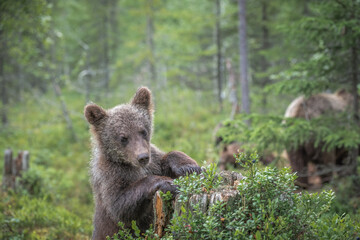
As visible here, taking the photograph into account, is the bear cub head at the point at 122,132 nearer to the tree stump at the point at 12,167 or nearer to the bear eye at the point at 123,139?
the bear eye at the point at 123,139

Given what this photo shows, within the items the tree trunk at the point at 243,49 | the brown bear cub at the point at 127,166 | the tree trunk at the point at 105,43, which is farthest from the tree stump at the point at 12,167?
the tree trunk at the point at 105,43

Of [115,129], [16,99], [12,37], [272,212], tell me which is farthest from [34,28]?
[16,99]

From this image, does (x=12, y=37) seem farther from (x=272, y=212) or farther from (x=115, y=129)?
(x=272, y=212)

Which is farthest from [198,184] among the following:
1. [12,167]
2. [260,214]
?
[12,167]

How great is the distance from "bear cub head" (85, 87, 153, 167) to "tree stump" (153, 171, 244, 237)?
0.77 metres

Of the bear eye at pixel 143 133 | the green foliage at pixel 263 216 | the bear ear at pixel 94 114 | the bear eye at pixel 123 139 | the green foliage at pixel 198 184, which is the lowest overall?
the green foliage at pixel 263 216

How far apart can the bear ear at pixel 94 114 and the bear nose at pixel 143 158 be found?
1029 millimetres

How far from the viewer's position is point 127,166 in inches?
163

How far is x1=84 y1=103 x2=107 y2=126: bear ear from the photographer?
14.3 ft

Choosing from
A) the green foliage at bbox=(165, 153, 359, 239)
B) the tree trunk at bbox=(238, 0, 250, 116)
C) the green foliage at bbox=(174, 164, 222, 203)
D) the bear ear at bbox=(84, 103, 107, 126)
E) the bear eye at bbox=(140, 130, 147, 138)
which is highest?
the tree trunk at bbox=(238, 0, 250, 116)

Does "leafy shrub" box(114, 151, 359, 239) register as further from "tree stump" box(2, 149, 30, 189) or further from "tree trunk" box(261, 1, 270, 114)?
"tree trunk" box(261, 1, 270, 114)

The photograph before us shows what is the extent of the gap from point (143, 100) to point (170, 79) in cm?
1687


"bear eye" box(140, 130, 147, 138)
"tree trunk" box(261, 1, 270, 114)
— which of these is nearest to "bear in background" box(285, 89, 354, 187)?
"tree trunk" box(261, 1, 270, 114)

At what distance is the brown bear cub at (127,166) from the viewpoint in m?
3.60
